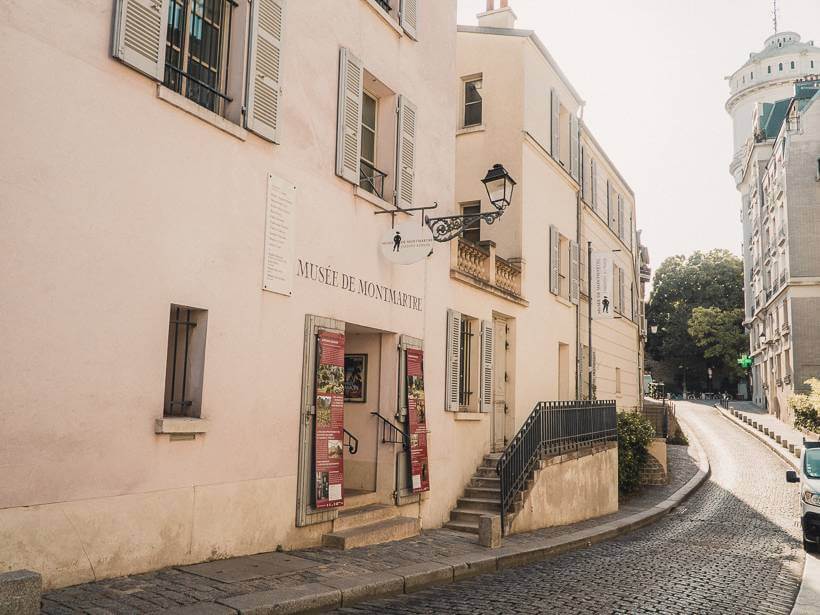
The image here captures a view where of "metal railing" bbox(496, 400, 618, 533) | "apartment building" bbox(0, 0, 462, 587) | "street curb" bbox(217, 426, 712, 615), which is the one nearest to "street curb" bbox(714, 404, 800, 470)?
"metal railing" bbox(496, 400, 618, 533)

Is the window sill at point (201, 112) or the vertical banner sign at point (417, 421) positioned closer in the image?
the window sill at point (201, 112)

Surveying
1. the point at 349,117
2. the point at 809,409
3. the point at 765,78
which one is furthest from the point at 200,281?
the point at 765,78

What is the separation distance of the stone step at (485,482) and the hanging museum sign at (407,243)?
15.2 ft

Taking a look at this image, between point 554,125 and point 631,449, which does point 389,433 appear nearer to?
point 554,125

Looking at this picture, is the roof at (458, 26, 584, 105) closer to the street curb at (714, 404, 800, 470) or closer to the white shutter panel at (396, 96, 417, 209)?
the white shutter panel at (396, 96, 417, 209)

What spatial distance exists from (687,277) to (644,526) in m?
57.7

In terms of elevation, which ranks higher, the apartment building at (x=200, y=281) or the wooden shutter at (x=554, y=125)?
the wooden shutter at (x=554, y=125)

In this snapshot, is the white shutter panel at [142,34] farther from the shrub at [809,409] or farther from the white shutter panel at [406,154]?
the shrub at [809,409]

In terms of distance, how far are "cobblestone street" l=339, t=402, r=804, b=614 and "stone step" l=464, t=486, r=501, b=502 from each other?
1.73m

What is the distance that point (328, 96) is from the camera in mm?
9359

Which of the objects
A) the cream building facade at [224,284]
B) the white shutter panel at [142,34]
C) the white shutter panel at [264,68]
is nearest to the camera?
the cream building facade at [224,284]

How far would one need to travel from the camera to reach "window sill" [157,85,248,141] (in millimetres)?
6836

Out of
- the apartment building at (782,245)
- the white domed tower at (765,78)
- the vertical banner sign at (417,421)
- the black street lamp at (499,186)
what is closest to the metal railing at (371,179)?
the black street lamp at (499,186)

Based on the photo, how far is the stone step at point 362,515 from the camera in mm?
9180
